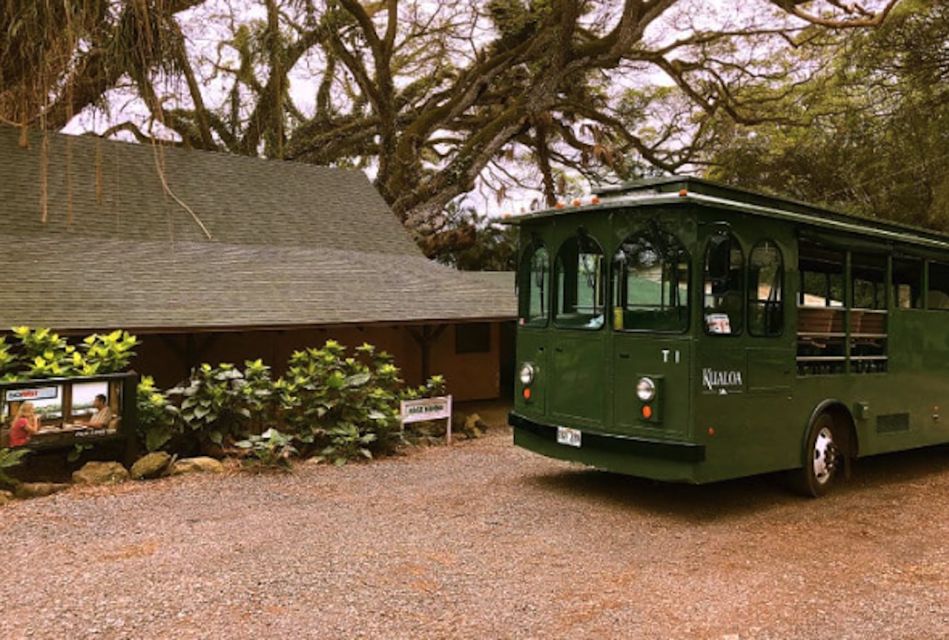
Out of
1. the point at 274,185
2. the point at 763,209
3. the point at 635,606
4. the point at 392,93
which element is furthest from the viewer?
the point at 392,93

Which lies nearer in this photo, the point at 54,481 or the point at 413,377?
the point at 54,481

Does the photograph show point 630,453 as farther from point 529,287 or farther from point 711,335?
point 529,287

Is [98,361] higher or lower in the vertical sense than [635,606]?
higher

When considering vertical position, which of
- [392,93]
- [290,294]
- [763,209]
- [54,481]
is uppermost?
[392,93]

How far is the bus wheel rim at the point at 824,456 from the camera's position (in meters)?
7.64

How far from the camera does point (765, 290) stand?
694 cm

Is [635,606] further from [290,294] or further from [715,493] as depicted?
[290,294]

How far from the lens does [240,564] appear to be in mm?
5273

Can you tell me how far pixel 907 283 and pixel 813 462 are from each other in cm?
286

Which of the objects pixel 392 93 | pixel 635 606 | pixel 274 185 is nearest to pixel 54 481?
pixel 635 606

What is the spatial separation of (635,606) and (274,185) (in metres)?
14.8

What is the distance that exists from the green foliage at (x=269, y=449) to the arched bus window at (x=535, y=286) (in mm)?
3211

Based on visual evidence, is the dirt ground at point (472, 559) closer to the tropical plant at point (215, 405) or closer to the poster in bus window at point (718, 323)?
the tropical plant at point (215, 405)

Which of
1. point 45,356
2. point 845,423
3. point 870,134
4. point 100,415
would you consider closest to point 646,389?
point 845,423
